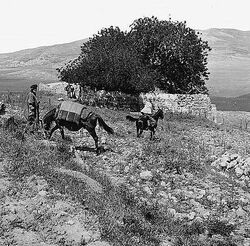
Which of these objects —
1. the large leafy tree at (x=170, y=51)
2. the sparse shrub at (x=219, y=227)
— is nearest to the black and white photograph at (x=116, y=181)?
the sparse shrub at (x=219, y=227)

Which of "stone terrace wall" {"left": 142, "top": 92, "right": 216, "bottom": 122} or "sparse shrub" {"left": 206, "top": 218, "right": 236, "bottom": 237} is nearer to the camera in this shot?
"sparse shrub" {"left": 206, "top": 218, "right": 236, "bottom": 237}

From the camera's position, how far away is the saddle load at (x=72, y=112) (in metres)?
14.3

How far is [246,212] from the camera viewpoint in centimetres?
1049

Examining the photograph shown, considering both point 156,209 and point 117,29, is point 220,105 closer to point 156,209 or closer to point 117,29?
point 117,29

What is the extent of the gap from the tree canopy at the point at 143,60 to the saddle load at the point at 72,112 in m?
14.3

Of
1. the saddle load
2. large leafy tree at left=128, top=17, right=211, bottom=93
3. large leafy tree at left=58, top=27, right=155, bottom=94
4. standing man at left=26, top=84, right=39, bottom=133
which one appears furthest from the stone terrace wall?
the saddle load

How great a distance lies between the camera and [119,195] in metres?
10.3

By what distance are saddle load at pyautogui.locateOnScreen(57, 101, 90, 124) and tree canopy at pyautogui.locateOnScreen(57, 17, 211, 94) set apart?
14335 millimetres

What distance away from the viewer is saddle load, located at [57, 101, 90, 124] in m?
14.3

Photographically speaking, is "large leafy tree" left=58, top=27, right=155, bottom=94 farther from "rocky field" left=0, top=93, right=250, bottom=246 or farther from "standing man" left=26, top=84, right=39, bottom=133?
"standing man" left=26, top=84, right=39, bottom=133

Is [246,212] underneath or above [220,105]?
above

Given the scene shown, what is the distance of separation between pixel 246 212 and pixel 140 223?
355 centimetres

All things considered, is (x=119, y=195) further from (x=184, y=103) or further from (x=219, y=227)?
(x=184, y=103)

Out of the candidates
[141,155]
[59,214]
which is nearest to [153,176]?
[141,155]
